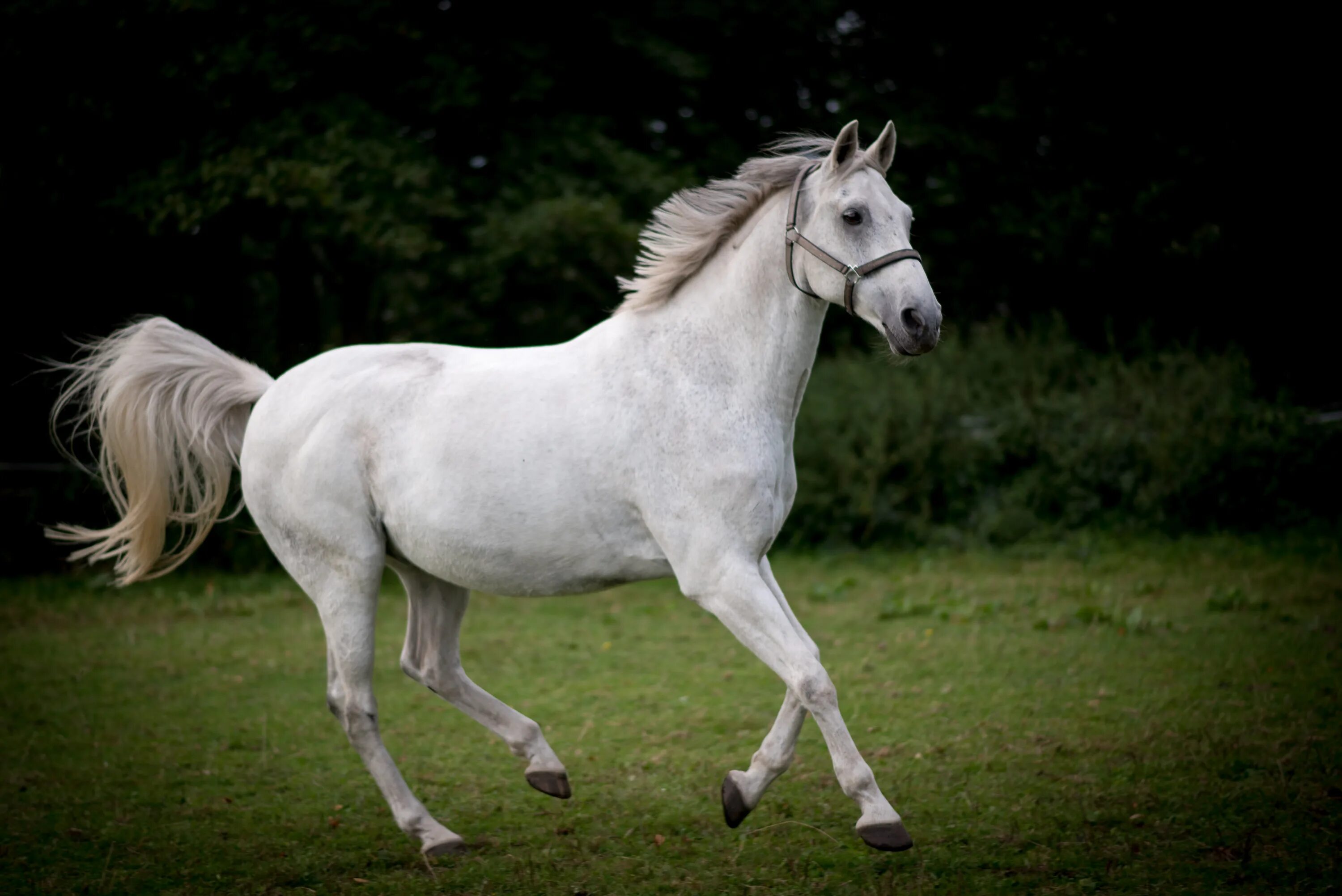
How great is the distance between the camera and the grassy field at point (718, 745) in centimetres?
415

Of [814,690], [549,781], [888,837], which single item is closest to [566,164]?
[549,781]

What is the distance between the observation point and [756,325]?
13.3 feet

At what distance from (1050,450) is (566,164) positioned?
600 cm

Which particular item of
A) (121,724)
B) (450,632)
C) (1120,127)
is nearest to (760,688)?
(450,632)

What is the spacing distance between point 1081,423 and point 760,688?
244 inches

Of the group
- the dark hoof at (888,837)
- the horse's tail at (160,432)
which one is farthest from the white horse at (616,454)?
the horse's tail at (160,432)

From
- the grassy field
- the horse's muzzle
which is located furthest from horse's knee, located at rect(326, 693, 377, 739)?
the horse's muzzle

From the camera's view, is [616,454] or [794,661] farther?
[616,454]

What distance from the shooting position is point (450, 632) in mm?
4727

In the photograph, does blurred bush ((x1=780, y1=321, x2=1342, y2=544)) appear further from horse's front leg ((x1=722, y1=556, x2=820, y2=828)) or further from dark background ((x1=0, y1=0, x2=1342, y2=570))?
horse's front leg ((x1=722, y1=556, x2=820, y2=828))

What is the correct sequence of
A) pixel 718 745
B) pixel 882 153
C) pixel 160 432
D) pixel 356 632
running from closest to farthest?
pixel 882 153 → pixel 356 632 → pixel 160 432 → pixel 718 745

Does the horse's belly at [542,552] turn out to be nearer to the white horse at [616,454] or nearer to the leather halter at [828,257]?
the white horse at [616,454]

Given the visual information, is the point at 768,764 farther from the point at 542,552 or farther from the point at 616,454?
the point at 616,454

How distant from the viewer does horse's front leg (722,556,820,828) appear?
12.9 feet
